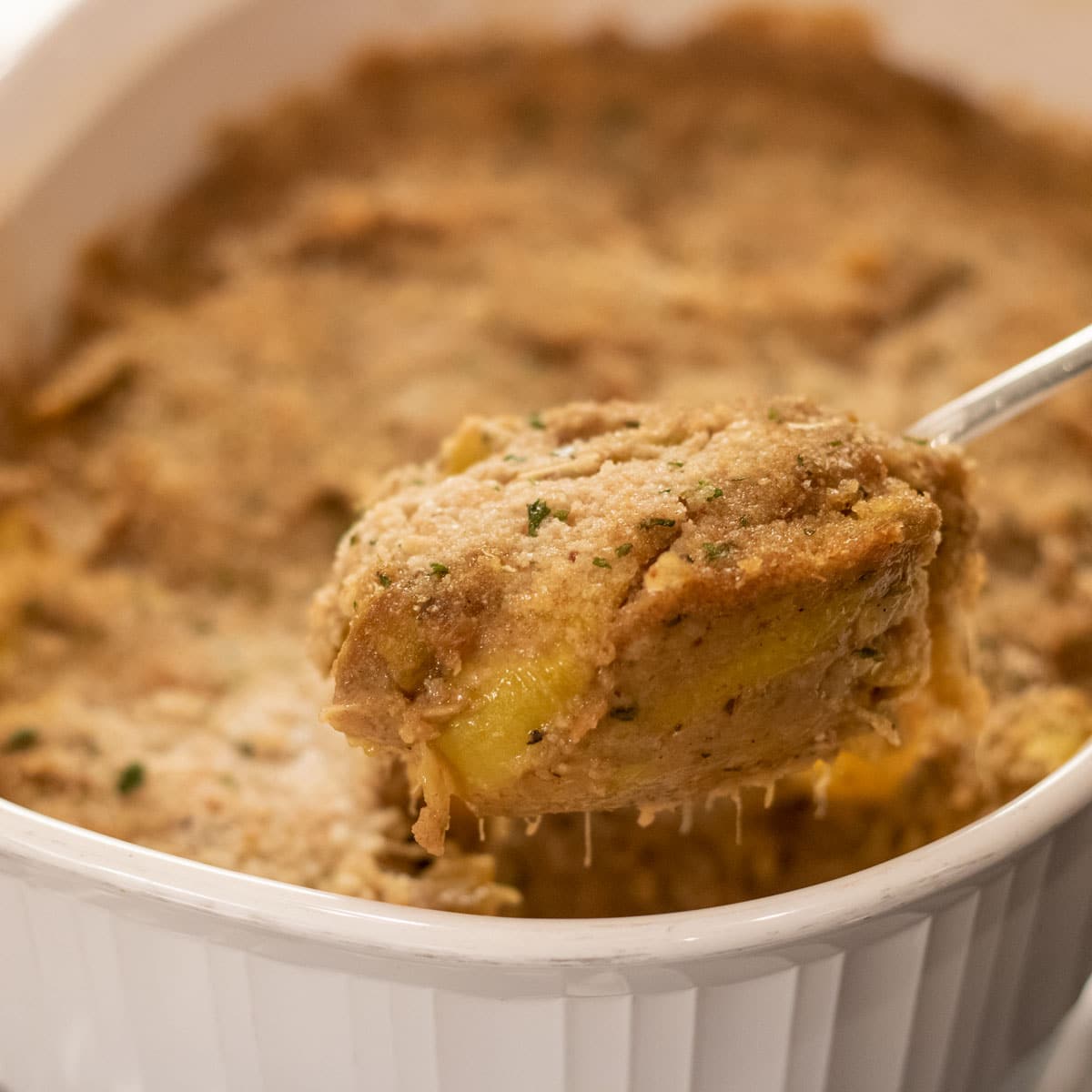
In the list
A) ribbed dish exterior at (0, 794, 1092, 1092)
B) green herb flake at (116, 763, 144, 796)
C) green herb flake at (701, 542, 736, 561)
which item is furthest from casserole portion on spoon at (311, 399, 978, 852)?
green herb flake at (116, 763, 144, 796)

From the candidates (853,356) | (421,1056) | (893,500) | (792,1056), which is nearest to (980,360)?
(853,356)

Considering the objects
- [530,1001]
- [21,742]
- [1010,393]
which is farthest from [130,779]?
[1010,393]

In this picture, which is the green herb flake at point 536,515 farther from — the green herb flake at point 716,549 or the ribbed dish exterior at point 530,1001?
the ribbed dish exterior at point 530,1001

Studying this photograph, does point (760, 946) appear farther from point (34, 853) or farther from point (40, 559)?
point (40, 559)

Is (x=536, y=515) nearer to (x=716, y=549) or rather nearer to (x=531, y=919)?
(x=716, y=549)

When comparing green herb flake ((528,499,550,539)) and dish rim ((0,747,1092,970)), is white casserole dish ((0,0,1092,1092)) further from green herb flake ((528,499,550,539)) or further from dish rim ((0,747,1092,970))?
green herb flake ((528,499,550,539))
